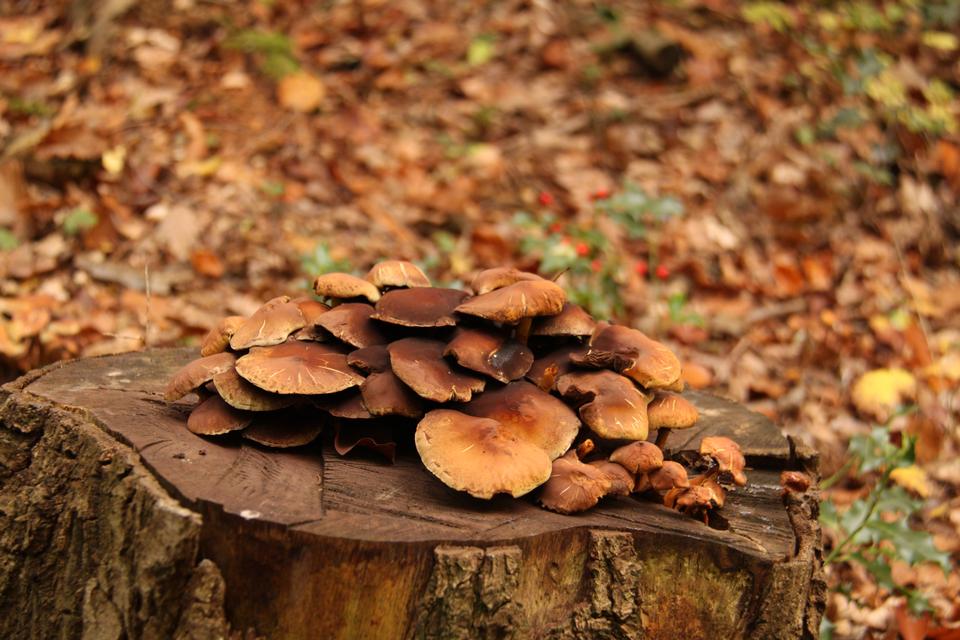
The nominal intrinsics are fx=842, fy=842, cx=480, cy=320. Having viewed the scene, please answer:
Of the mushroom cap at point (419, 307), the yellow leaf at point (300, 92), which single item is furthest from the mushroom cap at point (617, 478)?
the yellow leaf at point (300, 92)

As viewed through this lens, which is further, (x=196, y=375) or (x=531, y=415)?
(x=196, y=375)

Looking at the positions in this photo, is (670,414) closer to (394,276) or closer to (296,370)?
(394,276)

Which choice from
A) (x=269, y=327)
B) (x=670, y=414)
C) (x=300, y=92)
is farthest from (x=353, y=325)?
(x=300, y=92)

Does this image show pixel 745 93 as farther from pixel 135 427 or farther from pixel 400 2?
pixel 135 427

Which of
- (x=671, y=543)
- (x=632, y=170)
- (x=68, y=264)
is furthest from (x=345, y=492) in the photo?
(x=632, y=170)

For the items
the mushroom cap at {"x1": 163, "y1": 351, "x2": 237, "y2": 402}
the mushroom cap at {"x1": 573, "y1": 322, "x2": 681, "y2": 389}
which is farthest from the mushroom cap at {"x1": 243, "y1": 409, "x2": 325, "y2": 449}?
the mushroom cap at {"x1": 573, "y1": 322, "x2": 681, "y2": 389}

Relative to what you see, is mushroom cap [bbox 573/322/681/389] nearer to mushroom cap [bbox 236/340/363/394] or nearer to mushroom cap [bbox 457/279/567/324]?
mushroom cap [bbox 457/279/567/324]
